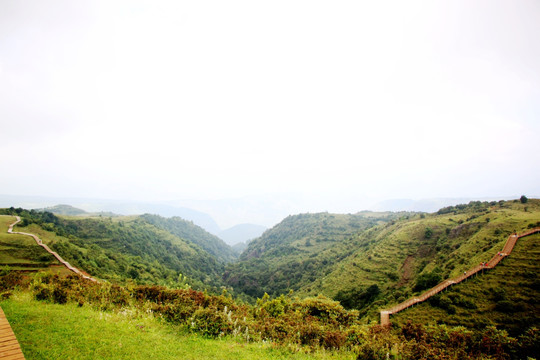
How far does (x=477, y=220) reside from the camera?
47.8m

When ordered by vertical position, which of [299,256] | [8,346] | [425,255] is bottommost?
[299,256]

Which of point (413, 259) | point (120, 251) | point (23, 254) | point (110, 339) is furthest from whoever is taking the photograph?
point (120, 251)

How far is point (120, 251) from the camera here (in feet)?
307

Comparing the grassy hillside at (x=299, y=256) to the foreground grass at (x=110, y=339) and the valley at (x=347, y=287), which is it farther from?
the foreground grass at (x=110, y=339)

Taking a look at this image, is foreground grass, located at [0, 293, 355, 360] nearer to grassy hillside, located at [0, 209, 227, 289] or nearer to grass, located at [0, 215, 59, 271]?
grass, located at [0, 215, 59, 271]

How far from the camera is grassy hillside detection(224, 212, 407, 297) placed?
90625 mm

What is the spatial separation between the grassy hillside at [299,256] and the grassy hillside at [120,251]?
61.7 feet

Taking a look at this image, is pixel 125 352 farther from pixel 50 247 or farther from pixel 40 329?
pixel 50 247

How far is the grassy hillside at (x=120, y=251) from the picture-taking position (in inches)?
2231

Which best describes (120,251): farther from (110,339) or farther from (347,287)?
(110,339)

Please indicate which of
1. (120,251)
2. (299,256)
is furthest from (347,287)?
(120,251)

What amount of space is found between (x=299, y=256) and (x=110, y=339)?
121 m

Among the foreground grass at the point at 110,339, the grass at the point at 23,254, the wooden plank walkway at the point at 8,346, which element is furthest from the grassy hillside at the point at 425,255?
the grass at the point at 23,254

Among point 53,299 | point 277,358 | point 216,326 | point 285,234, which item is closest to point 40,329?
point 53,299
